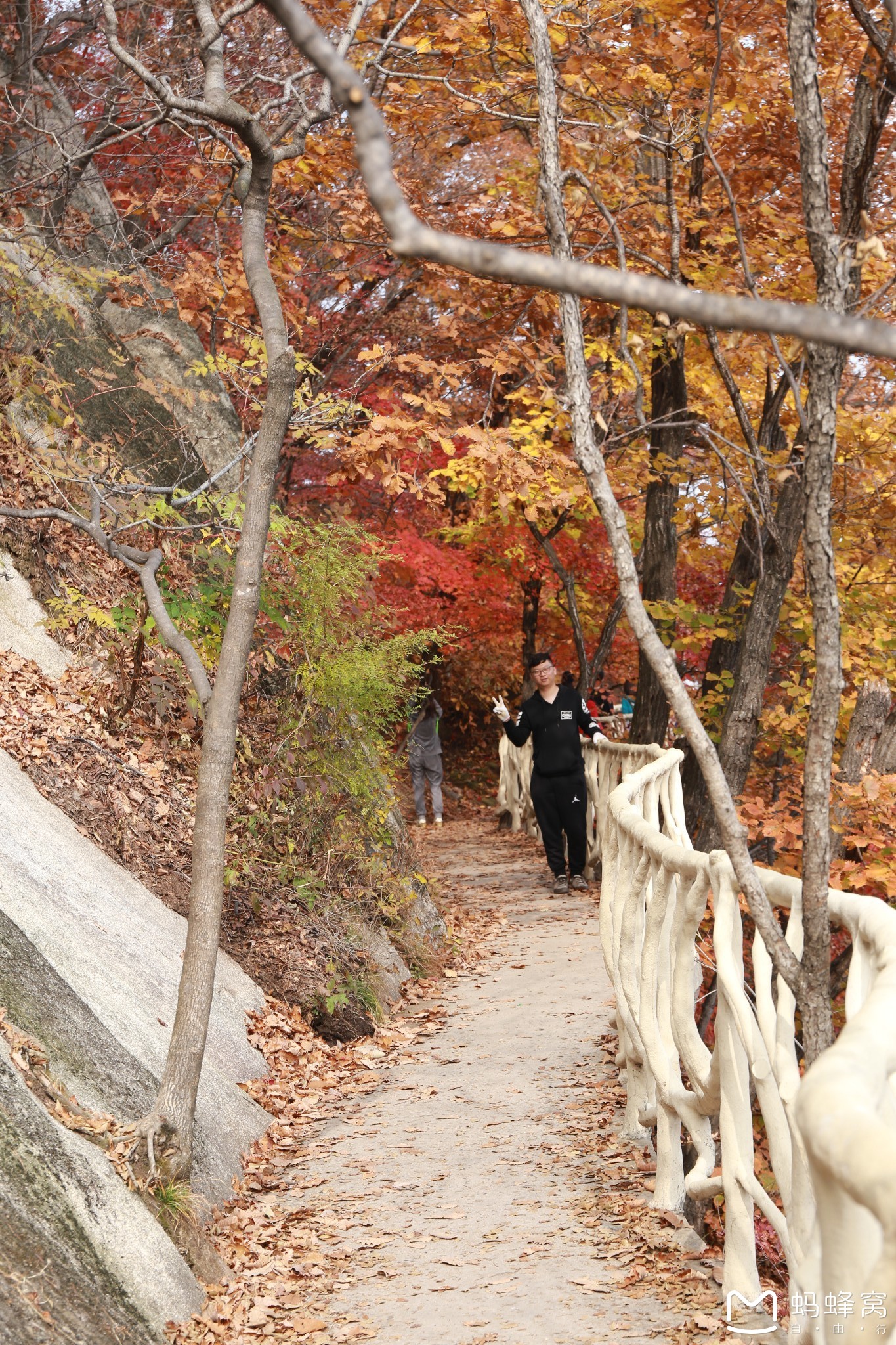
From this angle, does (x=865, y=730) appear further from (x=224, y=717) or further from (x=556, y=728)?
(x=224, y=717)

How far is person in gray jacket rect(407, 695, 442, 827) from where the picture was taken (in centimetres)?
1556

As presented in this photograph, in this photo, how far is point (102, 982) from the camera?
430cm

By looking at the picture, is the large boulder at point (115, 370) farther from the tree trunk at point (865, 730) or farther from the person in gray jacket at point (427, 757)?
the person in gray jacket at point (427, 757)

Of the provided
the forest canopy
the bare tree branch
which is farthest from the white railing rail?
the forest canopy

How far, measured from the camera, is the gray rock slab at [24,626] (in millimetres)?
6949

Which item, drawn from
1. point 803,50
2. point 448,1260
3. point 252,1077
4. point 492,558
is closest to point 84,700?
point 252,1077

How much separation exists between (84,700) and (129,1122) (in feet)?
12.1

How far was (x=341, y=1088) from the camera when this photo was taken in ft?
18.6

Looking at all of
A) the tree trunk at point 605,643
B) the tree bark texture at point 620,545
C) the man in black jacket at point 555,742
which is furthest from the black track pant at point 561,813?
the tree bark texture at point 620,545

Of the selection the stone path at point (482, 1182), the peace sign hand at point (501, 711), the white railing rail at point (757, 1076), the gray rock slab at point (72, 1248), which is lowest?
the stone path at point (482, 1182)

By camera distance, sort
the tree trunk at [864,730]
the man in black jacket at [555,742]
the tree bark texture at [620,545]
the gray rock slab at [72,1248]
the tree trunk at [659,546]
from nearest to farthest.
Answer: the gray rock slab at [72,1248], the tree bark texture at [620,545], the tree trunk at [864,730], the tree trunk at [659,546], the man in black jacket at [555,742]

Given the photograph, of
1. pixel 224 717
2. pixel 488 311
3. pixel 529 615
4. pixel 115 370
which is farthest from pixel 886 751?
pixel 529 615

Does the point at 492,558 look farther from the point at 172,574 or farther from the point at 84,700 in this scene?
the point at 84,700

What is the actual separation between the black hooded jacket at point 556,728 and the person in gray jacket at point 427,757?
4.65 meters
